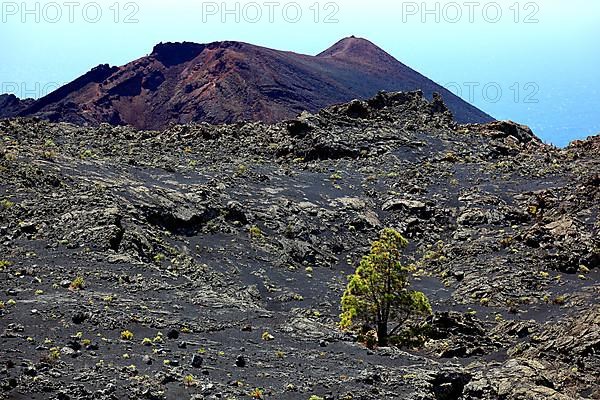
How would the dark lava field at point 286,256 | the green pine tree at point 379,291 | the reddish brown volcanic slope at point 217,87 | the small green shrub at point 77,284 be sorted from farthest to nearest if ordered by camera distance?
the reddish brown volcanic slope at point 217,87 → the green pine tree at point 379,291 → the small green shrub at point 77,284 → the dark lava field at point 286,256

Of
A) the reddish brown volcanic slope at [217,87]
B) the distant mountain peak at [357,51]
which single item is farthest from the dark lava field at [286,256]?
the distant mountain peak at [357,51]

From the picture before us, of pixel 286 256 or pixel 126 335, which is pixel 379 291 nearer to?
pixel 126 335

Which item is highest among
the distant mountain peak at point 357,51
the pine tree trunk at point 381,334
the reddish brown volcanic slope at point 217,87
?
the distant mountain peak at point 357,51

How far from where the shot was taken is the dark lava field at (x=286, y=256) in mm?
16969

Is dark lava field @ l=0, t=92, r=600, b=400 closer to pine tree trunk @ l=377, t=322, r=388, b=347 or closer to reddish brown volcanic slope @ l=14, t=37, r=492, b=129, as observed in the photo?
pine tree trunk @ l=377, t=322, r=388, b=347

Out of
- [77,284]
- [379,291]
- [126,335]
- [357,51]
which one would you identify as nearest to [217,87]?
[357,51]

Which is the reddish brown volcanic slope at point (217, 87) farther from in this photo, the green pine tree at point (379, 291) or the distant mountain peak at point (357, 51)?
the green pine tree at point (379, 291)

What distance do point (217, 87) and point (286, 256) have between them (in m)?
88.5

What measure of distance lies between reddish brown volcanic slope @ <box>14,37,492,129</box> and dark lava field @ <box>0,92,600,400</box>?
55158 mm

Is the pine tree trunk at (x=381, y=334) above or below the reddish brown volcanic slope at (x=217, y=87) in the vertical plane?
below

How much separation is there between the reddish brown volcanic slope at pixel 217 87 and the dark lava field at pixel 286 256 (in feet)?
181

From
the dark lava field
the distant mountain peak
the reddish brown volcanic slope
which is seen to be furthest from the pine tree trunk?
the distant mountain peak

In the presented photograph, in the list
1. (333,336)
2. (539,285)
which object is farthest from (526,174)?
(333,336)

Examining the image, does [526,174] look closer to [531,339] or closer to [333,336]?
[531,339]
